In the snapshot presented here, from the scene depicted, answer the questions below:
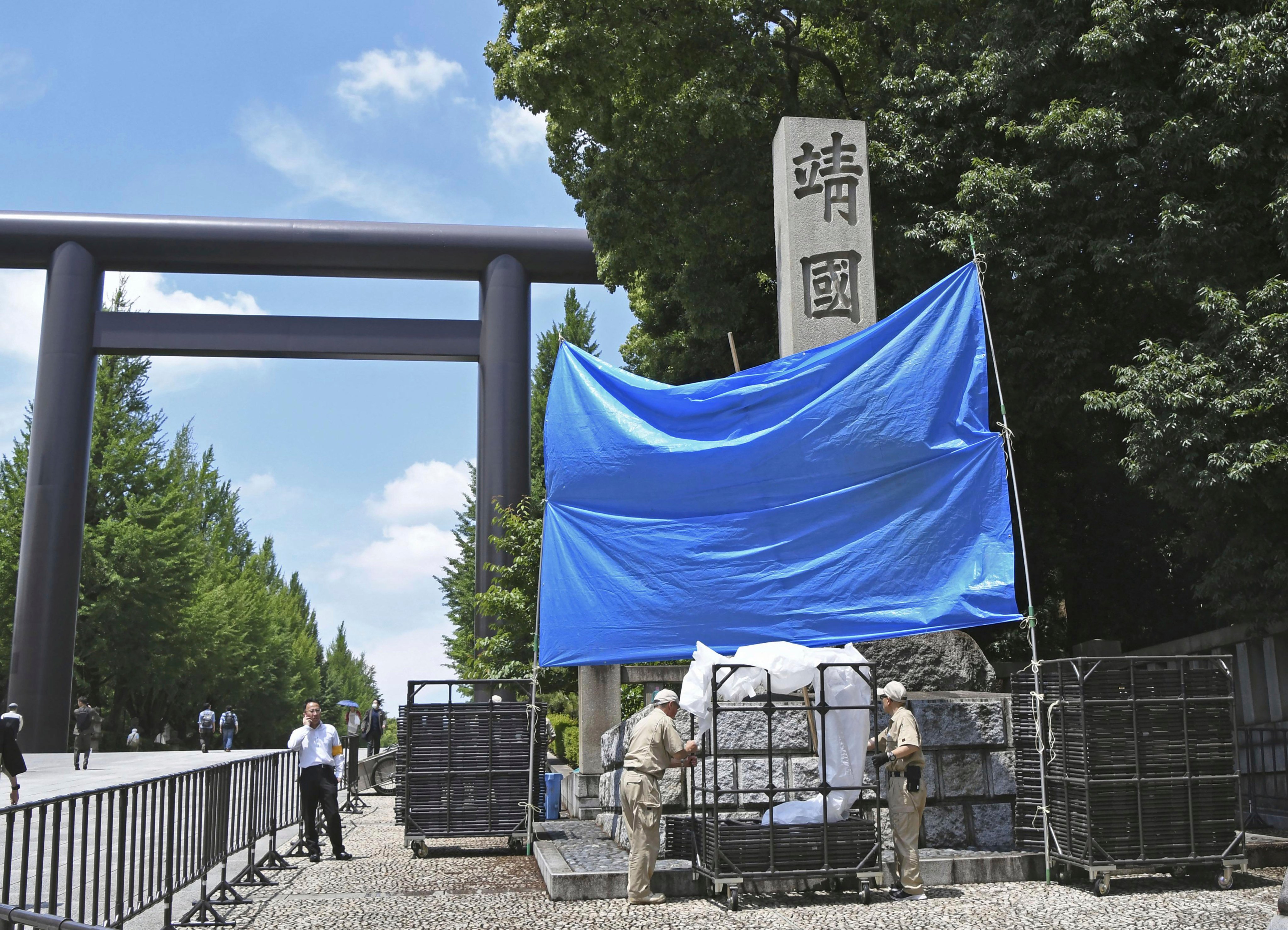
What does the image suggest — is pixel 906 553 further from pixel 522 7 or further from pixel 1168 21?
pixel 522 7

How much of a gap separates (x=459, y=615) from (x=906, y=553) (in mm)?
39170

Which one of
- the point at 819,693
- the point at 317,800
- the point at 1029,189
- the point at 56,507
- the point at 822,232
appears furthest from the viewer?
the point at 56,507

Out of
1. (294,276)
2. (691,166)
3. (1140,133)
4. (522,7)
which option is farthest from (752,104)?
(294,276)

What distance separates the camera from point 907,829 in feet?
29.3

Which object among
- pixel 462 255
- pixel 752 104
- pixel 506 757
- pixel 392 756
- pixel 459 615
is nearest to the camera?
pixel 506 757

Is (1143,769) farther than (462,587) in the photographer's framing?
No

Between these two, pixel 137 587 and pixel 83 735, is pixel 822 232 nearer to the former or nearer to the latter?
pixel 83 735

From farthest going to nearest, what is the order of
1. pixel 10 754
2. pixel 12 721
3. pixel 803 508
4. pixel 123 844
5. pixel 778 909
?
pixel 12 721
pixel 10 754
pixel 803 508
pixel 778 909
pixel 123 844

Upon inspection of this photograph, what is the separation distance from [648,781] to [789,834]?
1185mm

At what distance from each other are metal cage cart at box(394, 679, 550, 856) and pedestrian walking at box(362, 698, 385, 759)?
45.4ft

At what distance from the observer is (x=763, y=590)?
970 cm

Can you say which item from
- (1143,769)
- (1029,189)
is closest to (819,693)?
(1143,769)

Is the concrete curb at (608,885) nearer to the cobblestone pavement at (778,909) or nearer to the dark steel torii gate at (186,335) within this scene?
the cobblestone pavement at (778,909)

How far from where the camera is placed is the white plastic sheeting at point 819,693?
909 centimetres
